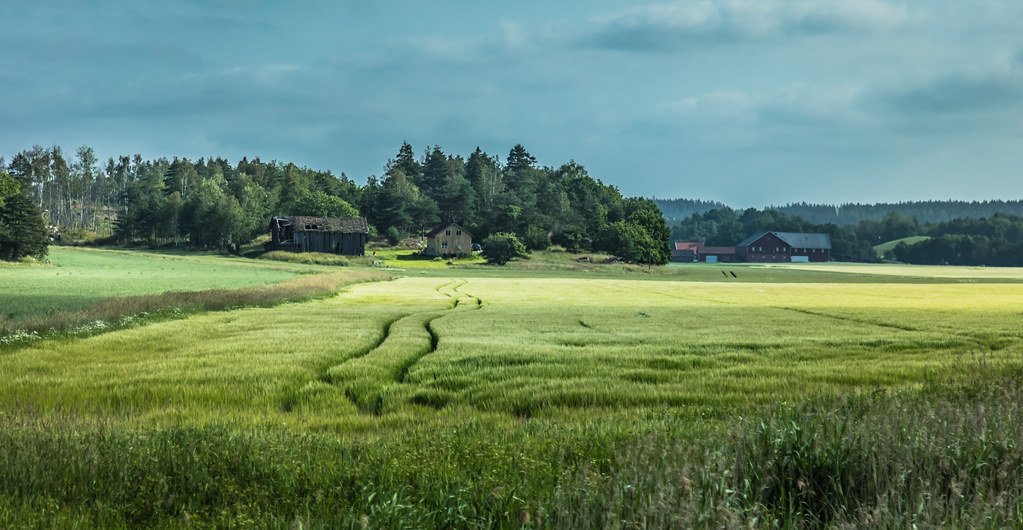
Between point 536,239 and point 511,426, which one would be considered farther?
point 536,239

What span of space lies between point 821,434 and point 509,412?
6.81 meters

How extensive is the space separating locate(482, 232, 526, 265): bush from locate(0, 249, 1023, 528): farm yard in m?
113

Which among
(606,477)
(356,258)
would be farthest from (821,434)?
(356,258)

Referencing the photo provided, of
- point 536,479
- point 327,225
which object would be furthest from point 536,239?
point 536,479

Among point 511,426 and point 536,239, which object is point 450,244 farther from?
point 511,426

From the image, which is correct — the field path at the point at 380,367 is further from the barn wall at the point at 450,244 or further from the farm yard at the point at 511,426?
the barn wall at the point at 450,244

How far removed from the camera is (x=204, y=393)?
15.1 m

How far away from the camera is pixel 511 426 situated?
11.7 meters

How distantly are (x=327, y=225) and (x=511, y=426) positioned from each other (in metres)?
149

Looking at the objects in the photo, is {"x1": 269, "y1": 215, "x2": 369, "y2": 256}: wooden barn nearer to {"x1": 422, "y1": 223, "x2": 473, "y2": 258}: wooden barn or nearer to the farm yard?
{"x1": 422, "y1": 223, "x2": 473, "y2": 258}: wooden barn

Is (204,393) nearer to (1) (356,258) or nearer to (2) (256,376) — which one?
(2) (256,376)

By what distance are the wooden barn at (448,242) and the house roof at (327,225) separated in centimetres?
1383

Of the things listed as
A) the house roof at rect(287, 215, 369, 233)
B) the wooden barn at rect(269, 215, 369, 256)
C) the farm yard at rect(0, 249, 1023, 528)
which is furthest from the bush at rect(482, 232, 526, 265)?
the farm yard at rect(0, 249, 1023, 528)

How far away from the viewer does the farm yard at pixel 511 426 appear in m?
6.62
